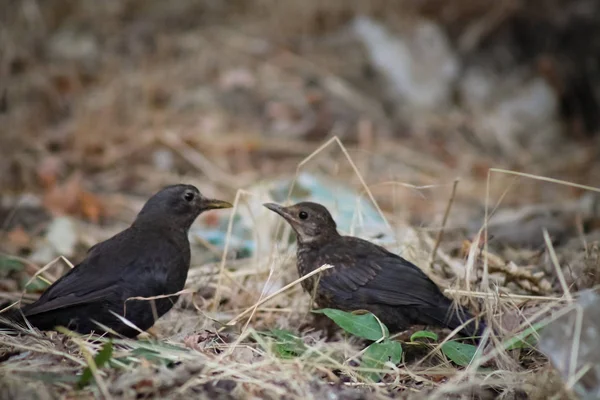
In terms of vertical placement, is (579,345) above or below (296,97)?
above

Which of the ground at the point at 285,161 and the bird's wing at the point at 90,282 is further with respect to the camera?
the bird's wing at the point at 90,282

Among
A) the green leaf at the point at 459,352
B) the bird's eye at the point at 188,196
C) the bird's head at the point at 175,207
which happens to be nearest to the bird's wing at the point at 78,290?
the bird's head at the point at 175,207

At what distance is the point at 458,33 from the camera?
9.76 meters

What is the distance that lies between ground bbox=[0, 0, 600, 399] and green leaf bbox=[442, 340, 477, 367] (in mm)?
46

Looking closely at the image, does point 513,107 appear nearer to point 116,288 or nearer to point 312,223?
point 312,223

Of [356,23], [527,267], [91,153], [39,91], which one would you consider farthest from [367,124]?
[527,267]

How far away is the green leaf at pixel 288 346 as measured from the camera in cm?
350

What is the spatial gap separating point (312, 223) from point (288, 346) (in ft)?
3.05

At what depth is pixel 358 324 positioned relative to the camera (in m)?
3.68

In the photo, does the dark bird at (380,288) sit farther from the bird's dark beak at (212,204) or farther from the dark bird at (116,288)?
the dark bird at (116,288)

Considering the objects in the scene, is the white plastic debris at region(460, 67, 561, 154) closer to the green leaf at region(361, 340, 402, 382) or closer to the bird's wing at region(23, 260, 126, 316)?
the green leaf at region(361, 340, 402, 382)

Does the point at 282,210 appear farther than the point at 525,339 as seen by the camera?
Yes

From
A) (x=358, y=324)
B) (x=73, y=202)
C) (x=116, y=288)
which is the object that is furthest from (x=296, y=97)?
(x=358, y=324)

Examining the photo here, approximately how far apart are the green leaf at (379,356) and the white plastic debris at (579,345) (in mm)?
672
